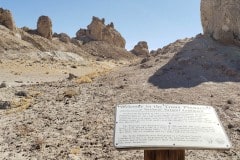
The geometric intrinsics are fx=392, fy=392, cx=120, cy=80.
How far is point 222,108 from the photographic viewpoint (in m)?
13.9

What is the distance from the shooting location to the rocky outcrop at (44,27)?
6812 cm

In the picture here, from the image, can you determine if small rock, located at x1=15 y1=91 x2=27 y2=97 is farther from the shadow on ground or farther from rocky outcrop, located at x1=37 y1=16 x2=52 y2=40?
rocky outcrop, located at x1=37 y1=16 x2=52 y2=40

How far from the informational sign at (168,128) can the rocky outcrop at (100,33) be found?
77937mm

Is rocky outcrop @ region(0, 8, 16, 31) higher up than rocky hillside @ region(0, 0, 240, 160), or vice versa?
rocky outcrop @ region(0, 8, 16, 31)

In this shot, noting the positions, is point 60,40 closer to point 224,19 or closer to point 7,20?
point 7,20

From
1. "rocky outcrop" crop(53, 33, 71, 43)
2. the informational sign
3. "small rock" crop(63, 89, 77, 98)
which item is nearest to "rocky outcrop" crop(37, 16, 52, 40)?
"rocky outcrop" crop(53, 33, 71, 43)

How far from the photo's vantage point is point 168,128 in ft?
19.7

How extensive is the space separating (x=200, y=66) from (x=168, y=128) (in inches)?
583

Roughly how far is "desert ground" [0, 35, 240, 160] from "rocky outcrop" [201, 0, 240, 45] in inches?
24.8

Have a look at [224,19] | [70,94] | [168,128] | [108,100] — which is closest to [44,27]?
[224,19]

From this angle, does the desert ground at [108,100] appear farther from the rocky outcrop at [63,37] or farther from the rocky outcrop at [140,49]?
the rocky outcrop at [140,49]

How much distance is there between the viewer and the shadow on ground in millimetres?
18234

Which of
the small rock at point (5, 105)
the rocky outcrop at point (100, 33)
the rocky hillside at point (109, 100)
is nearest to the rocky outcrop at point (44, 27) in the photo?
the rocky outcrop at point (100, 33)

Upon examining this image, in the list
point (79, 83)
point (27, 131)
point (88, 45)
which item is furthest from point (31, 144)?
point (88, 45)
